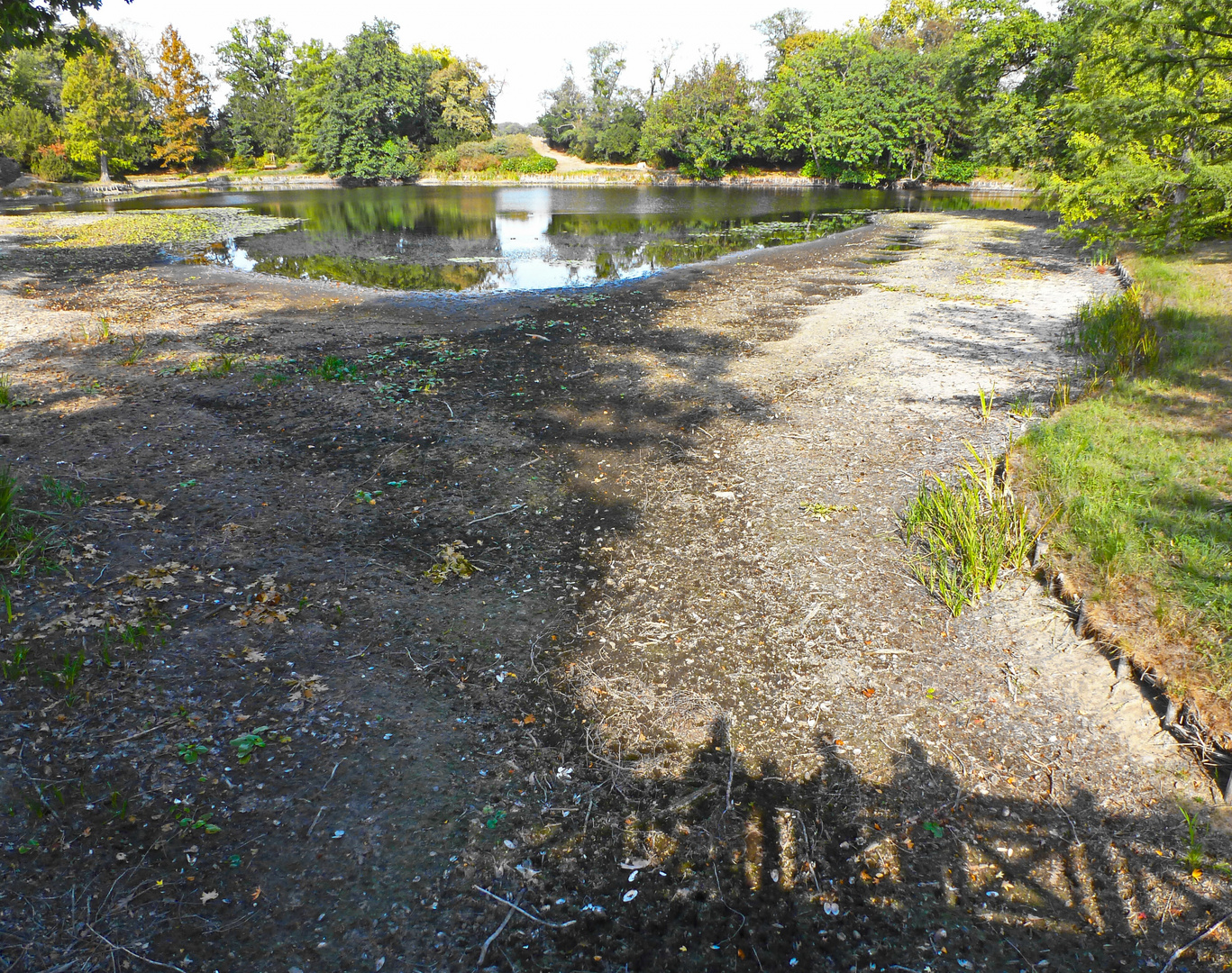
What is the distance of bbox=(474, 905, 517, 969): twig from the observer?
2714 mm

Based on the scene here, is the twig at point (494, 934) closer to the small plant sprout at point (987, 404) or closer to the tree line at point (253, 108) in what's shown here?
the small plant sprout at point (987, 404)

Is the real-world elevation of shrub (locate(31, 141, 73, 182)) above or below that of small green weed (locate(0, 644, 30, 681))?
above

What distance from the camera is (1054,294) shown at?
1469cm

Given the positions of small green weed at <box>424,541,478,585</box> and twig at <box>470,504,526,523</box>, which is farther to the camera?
twig at <box>470,504,526,523</box>

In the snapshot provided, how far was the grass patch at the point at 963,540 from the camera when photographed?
16.5ft

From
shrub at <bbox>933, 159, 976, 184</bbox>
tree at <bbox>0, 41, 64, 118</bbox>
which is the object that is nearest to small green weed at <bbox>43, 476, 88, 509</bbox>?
tree at <bbox>0, 41, 64, 118</bbox>

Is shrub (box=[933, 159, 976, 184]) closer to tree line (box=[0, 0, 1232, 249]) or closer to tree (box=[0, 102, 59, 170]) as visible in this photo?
tree line (box=[0, 0, 1232, 249])

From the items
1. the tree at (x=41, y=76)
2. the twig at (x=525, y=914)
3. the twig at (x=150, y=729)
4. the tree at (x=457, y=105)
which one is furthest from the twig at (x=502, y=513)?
the tree at (x=457, y=105)

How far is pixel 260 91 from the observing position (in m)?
64.4

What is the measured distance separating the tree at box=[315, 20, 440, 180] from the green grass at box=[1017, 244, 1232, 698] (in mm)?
55512

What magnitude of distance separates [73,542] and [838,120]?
189ft

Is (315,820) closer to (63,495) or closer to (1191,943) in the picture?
(1191,943)

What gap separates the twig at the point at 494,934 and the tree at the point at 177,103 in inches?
2707

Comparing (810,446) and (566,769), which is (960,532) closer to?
(810,446)
